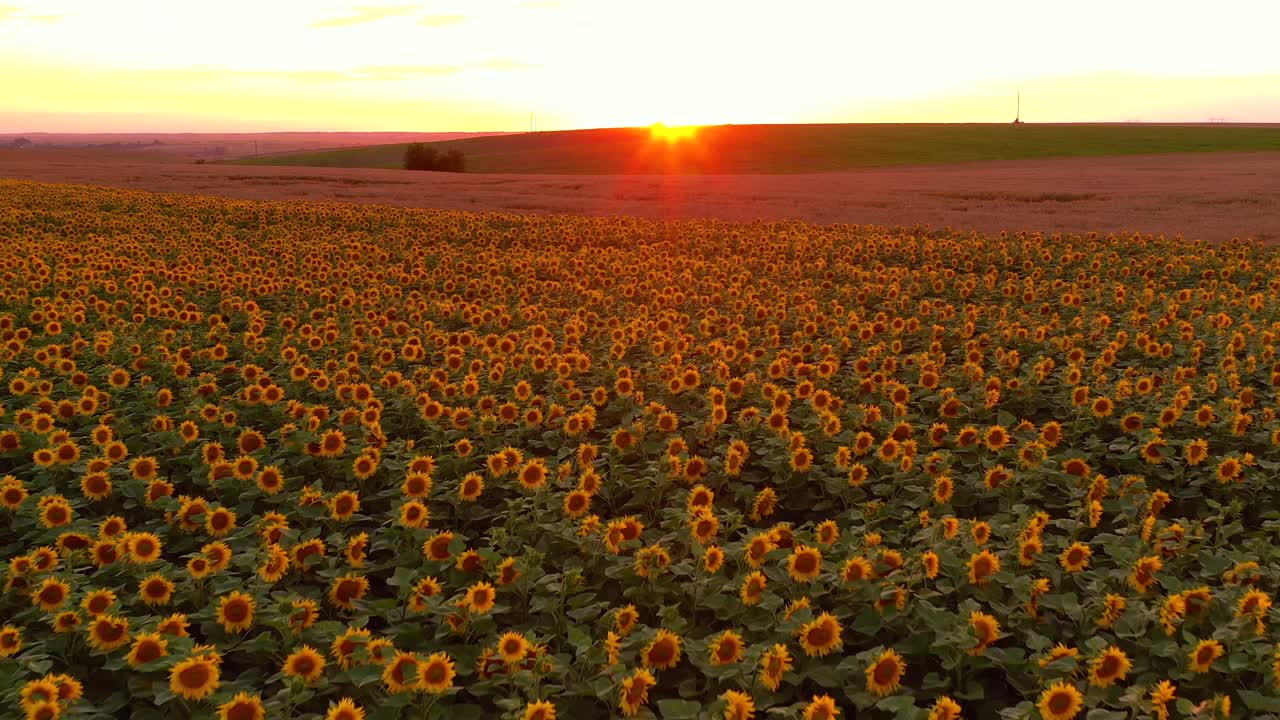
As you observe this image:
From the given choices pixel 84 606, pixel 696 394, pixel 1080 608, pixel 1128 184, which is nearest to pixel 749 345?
pixel 696 394

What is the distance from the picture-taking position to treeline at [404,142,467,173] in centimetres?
8006

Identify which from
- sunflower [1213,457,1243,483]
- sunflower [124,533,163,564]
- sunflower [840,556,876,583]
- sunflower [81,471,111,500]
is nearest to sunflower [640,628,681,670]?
sunflower [840,556,876,583]

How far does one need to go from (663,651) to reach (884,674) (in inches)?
37.9

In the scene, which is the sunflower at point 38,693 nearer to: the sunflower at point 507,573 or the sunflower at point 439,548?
the sunflower at point 439,548

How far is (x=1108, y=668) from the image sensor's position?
3.60 metres

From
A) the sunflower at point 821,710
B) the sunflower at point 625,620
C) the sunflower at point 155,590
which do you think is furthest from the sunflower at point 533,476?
the sunflower at point 821,710

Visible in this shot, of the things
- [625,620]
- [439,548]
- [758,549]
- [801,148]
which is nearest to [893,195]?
[758,549]

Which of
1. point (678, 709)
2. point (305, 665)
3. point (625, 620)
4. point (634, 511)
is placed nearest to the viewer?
point (678, 709)

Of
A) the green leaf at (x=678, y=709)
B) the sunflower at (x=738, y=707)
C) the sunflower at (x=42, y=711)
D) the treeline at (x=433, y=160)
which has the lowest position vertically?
the green leaf at (x=678, y=709)

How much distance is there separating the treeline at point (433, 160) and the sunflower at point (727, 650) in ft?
262

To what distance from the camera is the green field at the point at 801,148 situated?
84000mm

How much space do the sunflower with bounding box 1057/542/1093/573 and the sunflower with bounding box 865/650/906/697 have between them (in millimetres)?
1390

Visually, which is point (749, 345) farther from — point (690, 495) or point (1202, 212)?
point (1202, 212)

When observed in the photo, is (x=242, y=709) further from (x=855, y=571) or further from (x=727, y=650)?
(x=855, y=571)
